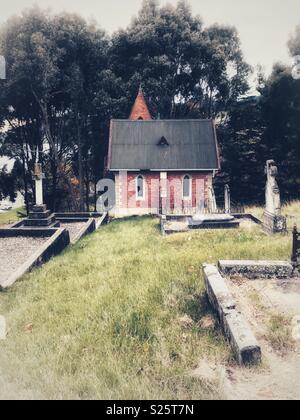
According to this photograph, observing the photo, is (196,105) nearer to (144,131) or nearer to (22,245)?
(144,131)

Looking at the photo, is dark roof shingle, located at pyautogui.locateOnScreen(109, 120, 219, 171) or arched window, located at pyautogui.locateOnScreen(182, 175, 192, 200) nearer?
dark roof shingle, located at pyautogui.locateOnScreen(109, 120, 219, 171)

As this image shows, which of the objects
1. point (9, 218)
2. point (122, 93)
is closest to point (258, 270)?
point (122, 93)

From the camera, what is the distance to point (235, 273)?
8.35m

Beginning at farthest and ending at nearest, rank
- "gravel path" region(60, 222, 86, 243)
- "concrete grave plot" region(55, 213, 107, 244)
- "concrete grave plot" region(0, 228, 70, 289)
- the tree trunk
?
the tree trunk < "concrete grave plot" region(55, 213, 107, 244) < "gravel path" region(60, 222, 86, 243) < "concrete grave plot" region(0, 228, 70, 289)

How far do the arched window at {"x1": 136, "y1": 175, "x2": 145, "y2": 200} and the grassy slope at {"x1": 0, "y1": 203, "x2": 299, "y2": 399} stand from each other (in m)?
16.6

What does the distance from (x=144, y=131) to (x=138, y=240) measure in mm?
16855

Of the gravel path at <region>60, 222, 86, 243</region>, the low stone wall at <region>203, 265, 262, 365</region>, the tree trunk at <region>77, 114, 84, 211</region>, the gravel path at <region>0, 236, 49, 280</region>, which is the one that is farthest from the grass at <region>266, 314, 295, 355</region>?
the tree trunk at <region>77, 114, 84, 211</region>

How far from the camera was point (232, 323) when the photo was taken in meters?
5.53

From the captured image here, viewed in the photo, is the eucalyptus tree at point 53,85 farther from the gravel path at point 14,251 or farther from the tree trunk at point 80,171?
the gravel path at point 14,251

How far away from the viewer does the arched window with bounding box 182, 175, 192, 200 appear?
28.0 meters

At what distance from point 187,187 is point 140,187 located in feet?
11.3

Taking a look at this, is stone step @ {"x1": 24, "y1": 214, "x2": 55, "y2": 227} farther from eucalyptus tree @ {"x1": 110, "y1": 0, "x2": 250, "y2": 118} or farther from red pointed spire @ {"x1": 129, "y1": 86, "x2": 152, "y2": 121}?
eucalyptus tree @ {"x1": 110, "y1": 0, "x2": 250, "y2": 118}

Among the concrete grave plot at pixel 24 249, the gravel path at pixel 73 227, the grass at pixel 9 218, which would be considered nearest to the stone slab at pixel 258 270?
the concrete grave plot at pixel 24 249

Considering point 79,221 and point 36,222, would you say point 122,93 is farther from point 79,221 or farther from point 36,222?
point 36,222
